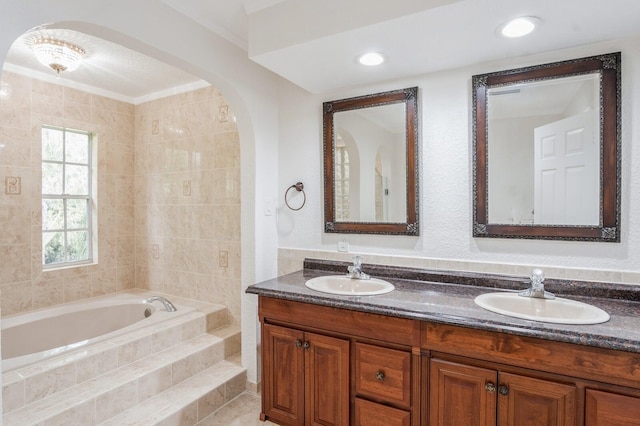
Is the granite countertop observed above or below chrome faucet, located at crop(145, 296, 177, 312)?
above

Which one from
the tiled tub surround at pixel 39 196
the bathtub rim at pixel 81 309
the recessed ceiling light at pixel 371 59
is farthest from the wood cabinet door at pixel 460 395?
the tiled tub surround at pixel 39 196

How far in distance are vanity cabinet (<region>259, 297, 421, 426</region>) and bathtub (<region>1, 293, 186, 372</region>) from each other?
4.05 ft

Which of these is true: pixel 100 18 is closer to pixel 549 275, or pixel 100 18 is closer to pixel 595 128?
pixel 595 128

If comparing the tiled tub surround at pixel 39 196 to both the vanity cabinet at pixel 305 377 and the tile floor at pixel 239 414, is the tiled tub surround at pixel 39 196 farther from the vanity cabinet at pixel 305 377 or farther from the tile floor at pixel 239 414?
the vanity cabinet at pixel 305 377

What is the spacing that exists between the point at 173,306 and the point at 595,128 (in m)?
3.20

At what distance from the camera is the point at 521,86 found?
1804 millimetres

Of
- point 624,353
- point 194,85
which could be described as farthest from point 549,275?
point 194,85

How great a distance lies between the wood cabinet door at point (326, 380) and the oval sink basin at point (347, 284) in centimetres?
32

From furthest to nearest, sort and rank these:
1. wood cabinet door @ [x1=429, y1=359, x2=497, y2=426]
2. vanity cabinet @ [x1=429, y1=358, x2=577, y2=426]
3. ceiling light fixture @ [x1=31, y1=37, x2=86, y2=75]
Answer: ceiling light fixture @ [x1=31, y1=37, x2=86, y2=75] < wood cabinet door @ [x1=429, y1=359, x2=497, y2=426] < vanity cabinet @ [x1=429, y1=358, x2=577, y2=426]

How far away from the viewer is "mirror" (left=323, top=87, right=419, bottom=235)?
82.2 inches

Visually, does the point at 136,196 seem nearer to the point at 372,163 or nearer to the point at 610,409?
the point at 372,163

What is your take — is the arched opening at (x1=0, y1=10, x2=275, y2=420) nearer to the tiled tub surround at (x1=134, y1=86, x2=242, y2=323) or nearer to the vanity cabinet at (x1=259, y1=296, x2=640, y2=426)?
the tiled tub surround at (x1=134, y1=86, x2=242, y2=323)

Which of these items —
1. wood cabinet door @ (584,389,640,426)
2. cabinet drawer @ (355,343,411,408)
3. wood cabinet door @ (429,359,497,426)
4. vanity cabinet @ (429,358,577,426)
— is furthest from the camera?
cabinet drawer @ (355,343,411,408)

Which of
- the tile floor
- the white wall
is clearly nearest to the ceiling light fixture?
the white wall
